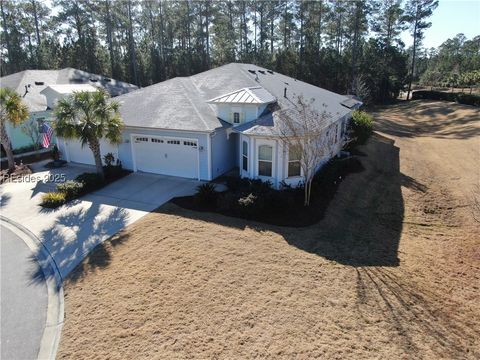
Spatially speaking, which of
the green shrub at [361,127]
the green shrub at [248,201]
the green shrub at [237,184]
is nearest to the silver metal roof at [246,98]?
the green shrub at [237,184]

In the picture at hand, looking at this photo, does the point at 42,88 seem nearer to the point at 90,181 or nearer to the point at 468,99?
the point at 90,181

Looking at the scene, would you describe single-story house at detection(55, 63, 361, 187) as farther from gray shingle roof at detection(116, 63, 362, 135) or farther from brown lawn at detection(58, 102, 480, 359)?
brown lawn at detection(58, 102, 480, 359)

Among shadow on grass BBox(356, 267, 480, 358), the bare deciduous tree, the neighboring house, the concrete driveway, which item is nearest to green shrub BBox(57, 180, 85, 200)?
the concrete driveway

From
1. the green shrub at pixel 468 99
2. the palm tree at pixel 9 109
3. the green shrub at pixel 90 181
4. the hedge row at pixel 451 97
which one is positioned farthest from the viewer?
the hedge row at pixel 451 97

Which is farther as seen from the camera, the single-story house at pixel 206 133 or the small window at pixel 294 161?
the single-story house at pixel 206 133

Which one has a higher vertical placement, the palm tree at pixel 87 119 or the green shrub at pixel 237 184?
the palm tree at pixel 87 119

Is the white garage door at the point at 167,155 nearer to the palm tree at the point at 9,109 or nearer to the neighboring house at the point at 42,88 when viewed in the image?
the palm tree at the point at 9,109

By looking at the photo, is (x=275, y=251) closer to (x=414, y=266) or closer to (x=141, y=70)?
(x=414, y=266)
